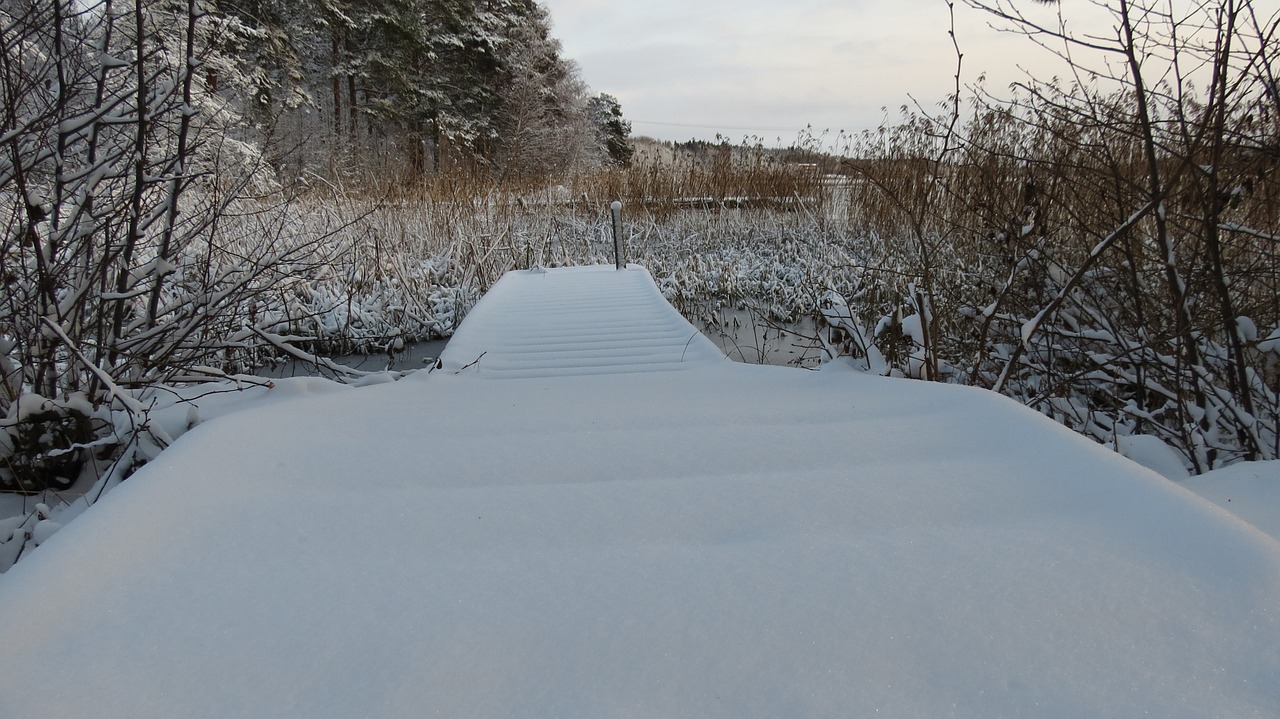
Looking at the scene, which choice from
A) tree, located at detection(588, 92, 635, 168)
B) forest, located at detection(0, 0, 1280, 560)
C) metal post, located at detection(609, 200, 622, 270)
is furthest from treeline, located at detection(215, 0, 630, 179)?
metal post, located at detection(609, 200, 622, 270)

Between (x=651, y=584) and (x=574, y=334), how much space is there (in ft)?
8.48

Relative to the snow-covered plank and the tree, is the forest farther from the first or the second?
the tree

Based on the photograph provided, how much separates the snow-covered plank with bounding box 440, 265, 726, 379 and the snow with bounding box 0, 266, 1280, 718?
53.4 inches

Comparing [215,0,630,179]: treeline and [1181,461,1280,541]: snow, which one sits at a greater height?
[215,0,630,179]: treeline

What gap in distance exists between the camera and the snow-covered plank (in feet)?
9.31

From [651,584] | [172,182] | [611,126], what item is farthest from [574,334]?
[611,126]

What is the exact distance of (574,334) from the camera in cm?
346

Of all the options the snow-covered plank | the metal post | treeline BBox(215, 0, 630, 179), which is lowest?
the snow-covered plank

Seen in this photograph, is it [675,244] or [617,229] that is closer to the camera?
[617,229]

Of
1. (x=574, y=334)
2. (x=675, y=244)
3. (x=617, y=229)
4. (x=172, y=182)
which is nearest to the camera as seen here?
(x=172, y=182)

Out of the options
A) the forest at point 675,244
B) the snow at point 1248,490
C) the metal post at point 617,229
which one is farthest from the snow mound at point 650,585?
the metal post at point 617,229

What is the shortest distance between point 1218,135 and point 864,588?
1.64 m

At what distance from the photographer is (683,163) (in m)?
8.39

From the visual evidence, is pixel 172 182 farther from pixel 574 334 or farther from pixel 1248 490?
pixel 1248 490
